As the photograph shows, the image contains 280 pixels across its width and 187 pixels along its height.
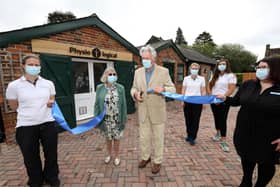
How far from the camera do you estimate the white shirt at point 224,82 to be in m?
2.86

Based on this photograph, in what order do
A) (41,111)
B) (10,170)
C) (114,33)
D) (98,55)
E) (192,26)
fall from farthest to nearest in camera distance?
(192,26), (114,33), (98,55), (10,170), (41,111)

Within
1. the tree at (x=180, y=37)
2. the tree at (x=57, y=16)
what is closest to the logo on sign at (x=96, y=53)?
the tree at (x=57, y=16)

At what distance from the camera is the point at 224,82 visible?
2924 mm

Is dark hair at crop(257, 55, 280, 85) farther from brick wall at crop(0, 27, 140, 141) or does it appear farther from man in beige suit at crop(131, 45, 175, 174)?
brick wall at crop(0, 27, 140, 141)

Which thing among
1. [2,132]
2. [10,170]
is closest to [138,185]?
[10,170]

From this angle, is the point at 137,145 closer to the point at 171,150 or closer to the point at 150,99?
the point at 171,150

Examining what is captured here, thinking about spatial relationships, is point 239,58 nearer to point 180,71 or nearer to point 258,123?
point 180,71

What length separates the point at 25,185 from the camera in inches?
82.8

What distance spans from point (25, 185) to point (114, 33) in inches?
198

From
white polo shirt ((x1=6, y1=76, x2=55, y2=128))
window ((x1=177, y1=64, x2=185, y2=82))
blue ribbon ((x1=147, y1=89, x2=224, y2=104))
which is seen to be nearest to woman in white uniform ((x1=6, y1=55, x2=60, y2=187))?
white polo shirt ((x1=6, y1=76, x2=55, y2=128))

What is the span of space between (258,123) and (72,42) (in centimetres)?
476

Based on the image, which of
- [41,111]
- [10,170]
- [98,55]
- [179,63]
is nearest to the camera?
[41,111]

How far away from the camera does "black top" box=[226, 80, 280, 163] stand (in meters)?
Answer: 1.41

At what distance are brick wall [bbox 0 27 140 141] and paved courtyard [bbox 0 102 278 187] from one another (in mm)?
659
